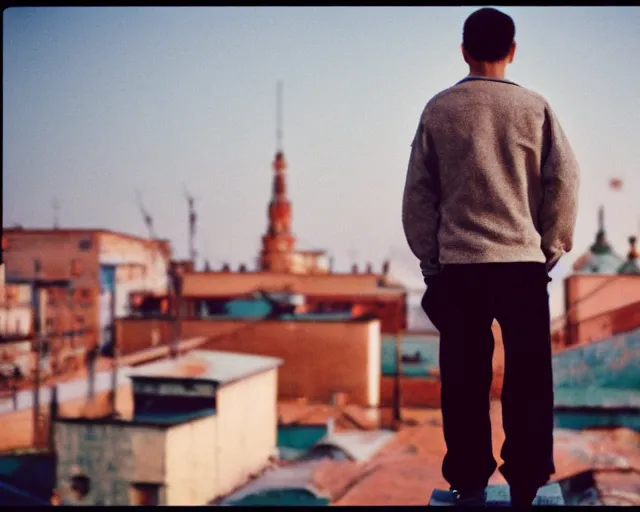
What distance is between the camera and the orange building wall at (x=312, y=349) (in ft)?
20.1

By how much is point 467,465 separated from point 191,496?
11.7 ft

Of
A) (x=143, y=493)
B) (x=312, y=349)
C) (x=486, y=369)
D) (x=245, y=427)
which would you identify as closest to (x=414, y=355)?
(x=312, y=349)

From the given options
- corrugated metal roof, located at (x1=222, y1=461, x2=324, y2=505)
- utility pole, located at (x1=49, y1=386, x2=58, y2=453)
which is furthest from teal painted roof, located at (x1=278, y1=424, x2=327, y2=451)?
utility pole, located at (x1=49, y1=386, x2=58, y2=453)

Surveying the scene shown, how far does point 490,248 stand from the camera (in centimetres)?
155

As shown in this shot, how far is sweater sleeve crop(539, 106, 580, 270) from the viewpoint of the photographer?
1552 mm

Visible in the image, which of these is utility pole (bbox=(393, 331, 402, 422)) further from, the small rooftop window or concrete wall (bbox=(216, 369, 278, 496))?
the small rooftop window

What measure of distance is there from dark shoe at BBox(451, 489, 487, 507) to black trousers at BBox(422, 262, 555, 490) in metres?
0.01

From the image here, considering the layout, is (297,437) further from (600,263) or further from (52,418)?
(600,263)

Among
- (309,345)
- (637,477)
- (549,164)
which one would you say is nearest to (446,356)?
(549,164)

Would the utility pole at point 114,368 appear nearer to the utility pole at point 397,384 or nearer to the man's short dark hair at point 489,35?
the utility pole at point 397,384

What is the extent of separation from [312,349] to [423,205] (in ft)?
16.2

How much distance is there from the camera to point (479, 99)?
1.59 meters

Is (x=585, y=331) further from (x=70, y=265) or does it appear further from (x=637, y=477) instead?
(x=70, y=265)

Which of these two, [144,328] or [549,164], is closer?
[549,164]
